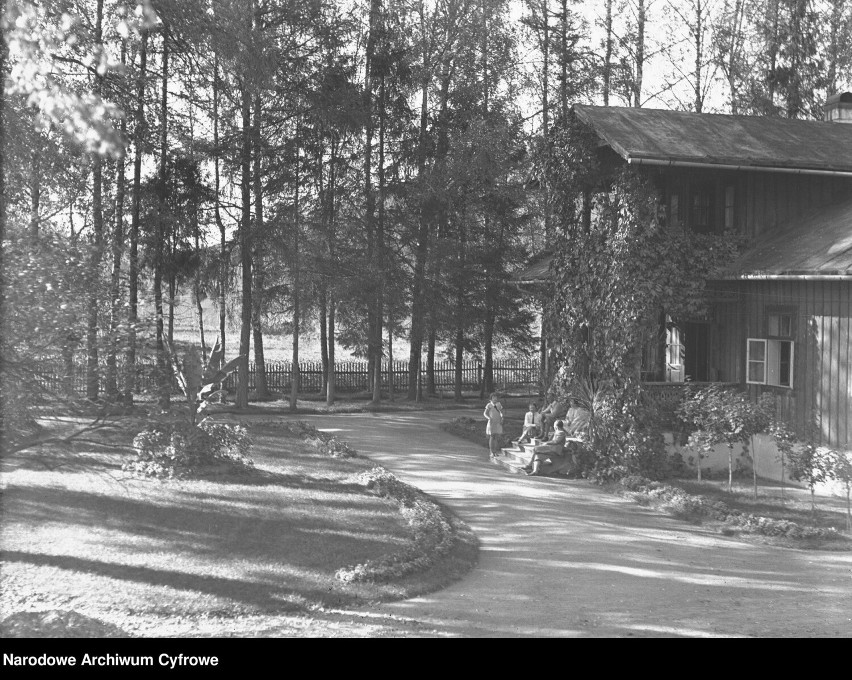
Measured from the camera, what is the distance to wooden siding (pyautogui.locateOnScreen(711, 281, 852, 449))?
53.7 ft

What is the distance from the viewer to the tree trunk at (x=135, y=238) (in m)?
9.00

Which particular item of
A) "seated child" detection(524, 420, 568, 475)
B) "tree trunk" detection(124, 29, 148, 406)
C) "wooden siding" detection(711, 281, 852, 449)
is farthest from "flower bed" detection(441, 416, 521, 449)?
"tree trunk" detection(124, 29, 148, 406)

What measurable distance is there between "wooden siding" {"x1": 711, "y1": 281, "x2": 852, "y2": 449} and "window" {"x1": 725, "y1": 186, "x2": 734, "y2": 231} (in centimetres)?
170

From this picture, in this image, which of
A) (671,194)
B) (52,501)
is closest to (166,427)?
(52,501)

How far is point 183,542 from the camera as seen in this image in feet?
38.2

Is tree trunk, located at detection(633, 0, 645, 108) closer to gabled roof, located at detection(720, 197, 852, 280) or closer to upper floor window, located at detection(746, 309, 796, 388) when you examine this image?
gabled roof, located at detection(720, 197, 852, 280)

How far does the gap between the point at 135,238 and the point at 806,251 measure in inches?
842

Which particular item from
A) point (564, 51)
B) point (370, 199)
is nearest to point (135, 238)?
point (370, 199)

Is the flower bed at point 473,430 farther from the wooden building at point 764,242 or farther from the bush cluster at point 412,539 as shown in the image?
the bush cluster at point 412,539

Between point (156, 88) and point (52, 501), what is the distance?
19.5 m

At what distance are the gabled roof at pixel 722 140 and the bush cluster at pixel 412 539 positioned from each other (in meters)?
8.20

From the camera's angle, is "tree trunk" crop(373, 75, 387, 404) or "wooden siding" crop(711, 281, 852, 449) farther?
"tree trunk" crop(373, 75, 387, 404)

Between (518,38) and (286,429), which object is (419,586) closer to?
(286,429)

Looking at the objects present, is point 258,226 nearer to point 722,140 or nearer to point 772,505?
point 722,140
